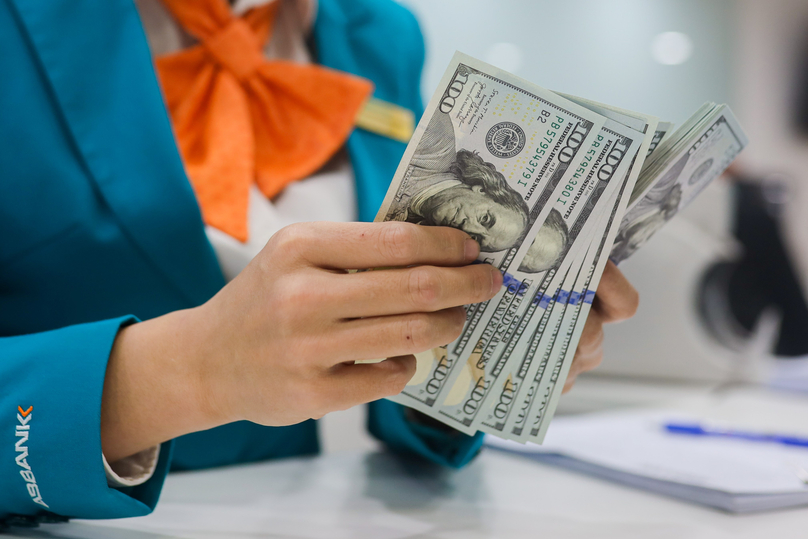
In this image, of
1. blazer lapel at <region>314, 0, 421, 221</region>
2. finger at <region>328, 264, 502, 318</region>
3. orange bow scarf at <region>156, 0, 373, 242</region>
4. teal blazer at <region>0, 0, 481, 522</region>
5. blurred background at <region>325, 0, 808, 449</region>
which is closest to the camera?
finger at <region>328, 264, 502, 318</region>

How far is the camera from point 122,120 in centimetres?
64

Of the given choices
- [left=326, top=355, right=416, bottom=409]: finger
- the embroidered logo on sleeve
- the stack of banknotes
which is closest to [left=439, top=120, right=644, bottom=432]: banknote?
the stack of banknotes

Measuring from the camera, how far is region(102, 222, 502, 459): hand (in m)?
0.38

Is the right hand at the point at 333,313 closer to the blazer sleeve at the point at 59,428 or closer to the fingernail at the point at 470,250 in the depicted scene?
the fingernail at the point at 470,250

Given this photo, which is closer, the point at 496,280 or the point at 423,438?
the point at 496,280

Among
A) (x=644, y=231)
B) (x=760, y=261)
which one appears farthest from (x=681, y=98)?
(x=644, y=231)

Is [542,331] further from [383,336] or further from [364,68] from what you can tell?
[364,68]

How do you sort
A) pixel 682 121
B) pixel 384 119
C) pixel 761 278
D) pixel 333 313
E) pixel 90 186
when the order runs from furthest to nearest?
pixel 682 121 < pixel 761 278 < pixel 384 119 < pixel 90 186 < pixel 333 313

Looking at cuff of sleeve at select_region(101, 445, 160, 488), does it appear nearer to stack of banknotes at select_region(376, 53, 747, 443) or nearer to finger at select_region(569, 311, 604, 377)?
stack of banknotes at select_region(376, 53, 747, 443)

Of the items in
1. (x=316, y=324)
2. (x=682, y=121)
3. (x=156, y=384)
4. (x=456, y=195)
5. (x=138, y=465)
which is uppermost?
(x=682, y=121)

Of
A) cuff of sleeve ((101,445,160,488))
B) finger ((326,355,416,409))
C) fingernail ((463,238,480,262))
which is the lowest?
cuff of sleeve ((101,445,160,488))

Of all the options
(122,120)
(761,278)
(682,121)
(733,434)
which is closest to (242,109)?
(122,120)

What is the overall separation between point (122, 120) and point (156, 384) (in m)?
0.35

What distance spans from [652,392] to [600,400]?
0.11m
